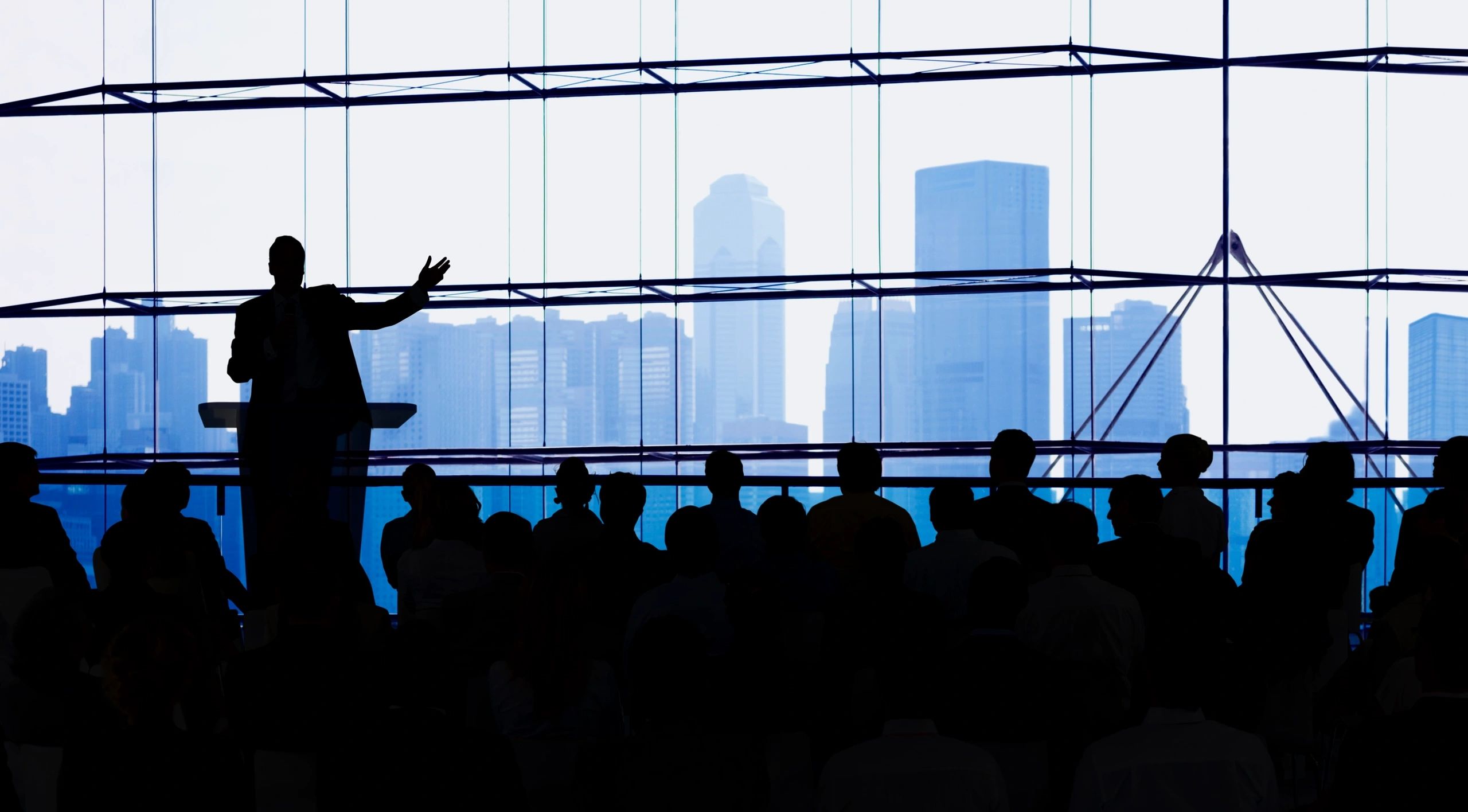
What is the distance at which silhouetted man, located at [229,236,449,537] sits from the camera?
4043mm

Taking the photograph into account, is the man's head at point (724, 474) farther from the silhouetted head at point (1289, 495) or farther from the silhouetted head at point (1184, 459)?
the silhouetted head at point (1289, 495)

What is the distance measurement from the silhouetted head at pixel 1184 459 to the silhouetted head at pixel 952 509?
44.9 inches

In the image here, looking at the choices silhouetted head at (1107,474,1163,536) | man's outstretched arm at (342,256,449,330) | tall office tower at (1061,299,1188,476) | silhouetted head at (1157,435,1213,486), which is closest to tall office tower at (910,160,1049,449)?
tall office tower at (1061,299,1188,476)

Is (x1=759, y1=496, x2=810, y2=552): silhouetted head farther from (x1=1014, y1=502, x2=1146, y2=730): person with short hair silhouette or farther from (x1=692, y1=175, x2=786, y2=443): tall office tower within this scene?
(x1=692, y1=175, x2=786, y2=443): tall office tower

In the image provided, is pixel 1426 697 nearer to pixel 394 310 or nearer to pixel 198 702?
pixel 198 702

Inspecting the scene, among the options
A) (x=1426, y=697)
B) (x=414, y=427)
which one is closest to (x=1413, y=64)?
(x=414, y=427)

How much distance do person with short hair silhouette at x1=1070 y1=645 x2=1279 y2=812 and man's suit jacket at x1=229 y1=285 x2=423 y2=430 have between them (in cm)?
227

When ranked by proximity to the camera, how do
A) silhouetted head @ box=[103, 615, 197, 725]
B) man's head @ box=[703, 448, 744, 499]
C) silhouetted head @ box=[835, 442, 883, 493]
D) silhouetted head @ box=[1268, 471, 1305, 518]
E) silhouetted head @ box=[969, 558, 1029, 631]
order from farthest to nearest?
man's head @ box=[703, 448, 744, 499] → silhouetted head @ box=[835, 442, 883, 493] → silhouetted head @ box=[1268, 471, 1305, 518] → silhouetted head @ box=[969, 558, 1029, 631] → silhouetted head @ box=[103, 615, 197, 725]

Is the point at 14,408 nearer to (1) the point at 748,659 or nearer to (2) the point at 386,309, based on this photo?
(2) the point at 386,309

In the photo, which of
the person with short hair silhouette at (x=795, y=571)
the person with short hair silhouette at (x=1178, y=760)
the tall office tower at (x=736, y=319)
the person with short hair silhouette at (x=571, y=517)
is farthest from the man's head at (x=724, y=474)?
the tall office tower at (x=736, y=319)

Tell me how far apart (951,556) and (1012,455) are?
84cm

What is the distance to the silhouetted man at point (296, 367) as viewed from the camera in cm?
404

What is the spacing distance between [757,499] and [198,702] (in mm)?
8886

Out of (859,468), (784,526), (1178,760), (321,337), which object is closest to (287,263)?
(321,337)
